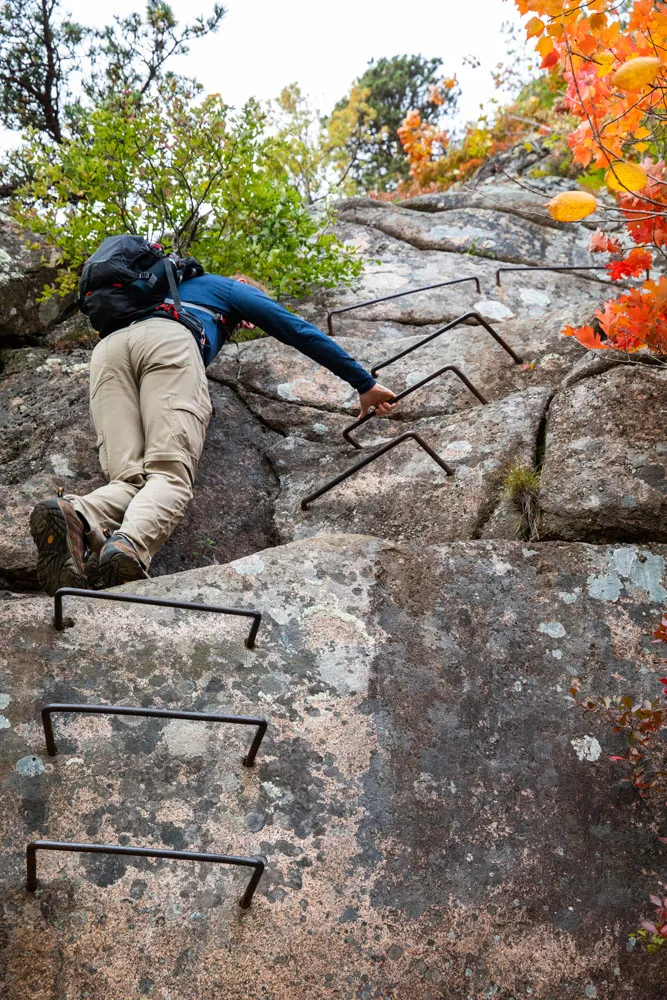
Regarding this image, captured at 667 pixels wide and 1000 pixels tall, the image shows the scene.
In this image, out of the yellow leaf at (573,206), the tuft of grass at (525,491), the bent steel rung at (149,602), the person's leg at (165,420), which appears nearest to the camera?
the yellow leaf at (573,206)

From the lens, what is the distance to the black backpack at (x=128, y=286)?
4574mm

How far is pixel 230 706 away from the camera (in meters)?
3.22

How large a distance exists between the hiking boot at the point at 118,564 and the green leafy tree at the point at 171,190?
11.1ft

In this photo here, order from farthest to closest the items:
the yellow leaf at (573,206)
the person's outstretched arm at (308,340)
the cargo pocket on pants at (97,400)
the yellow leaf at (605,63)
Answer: the person's outstretched arm at (308,340) → the cargo pocket on pants at (97,400) → the yellow leaf at (605,63) → the yellow leaf at (573,206)

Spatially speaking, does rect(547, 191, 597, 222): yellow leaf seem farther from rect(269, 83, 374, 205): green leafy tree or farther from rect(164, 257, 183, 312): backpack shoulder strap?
rect(269, 83, 374, 205): green leafy tree

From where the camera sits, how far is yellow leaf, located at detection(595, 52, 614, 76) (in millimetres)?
3479

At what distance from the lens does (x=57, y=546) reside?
144 inches

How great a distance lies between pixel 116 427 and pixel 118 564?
39.0 inches

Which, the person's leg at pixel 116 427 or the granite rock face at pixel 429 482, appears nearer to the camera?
the person's leg at pixel 116 427

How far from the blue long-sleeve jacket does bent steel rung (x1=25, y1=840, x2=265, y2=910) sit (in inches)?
110

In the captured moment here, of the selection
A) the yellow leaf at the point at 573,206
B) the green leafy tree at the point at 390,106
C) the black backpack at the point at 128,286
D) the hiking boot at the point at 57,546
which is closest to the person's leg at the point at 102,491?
the hiking boot at the point at 57,546

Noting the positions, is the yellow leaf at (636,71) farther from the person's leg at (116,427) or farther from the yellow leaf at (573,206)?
the person's leg at (116,427)

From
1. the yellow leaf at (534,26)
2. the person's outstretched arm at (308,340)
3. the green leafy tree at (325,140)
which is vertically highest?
the green leafy tree at (325,140)

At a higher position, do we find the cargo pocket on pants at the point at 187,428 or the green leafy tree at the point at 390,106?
the green leafy tree at the point at 390,106
